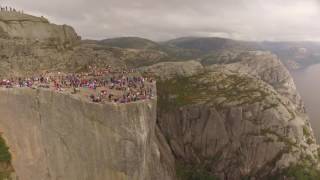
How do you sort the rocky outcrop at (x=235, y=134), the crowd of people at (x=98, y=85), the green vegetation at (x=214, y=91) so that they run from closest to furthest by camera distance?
the crowd of people at (x=98, y=85) < the rocky outcrop at (x=235, y=134) < the green vegetation at (x=214, y=91)

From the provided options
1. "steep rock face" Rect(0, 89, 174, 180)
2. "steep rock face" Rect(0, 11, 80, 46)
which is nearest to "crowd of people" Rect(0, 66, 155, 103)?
"steep rock face" Rect(0, 89, 174, 180)

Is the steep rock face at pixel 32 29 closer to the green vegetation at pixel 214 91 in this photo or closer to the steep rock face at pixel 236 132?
the green vegetation at pixel 214 91

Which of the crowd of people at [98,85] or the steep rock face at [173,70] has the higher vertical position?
the crowd of people at [98,85]

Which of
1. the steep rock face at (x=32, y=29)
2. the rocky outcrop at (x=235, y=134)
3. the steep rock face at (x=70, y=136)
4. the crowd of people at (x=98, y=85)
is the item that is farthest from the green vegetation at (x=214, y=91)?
the steep rock face at (x=70, y=136)

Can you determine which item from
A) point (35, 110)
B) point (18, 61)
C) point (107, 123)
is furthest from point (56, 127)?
point (18, 61)

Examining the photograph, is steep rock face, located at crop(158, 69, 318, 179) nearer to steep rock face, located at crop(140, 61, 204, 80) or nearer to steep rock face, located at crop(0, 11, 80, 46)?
steep rock face, located at crop(140, 61, 204, 80)

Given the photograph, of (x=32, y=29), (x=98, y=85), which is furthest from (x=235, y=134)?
(x=32, y=29)
